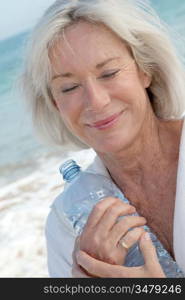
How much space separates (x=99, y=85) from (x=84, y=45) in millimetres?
167

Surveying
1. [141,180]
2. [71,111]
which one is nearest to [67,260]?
[141,180]

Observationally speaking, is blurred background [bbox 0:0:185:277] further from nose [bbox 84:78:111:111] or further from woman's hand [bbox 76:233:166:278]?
woman's hand [bbox 76:233:166:278]

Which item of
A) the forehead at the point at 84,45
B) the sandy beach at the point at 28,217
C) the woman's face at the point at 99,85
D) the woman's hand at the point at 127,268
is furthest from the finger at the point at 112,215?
the sandy beach at the point at 28,217

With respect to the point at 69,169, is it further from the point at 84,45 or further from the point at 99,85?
the point at 84,45

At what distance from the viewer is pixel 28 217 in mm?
6488

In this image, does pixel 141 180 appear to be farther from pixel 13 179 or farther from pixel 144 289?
pixel 13 179

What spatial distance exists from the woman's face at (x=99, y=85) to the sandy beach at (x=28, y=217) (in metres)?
2.90

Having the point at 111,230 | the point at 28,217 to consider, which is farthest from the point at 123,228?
the point at 28,217

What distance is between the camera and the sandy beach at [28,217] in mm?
5414

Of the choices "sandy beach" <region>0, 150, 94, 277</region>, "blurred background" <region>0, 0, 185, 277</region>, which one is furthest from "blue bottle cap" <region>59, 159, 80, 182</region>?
"sandy beach" <region>0, 150, 94, 277</region>

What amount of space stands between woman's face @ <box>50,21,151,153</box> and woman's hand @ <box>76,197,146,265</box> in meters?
0.47

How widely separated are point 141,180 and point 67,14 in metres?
0.82

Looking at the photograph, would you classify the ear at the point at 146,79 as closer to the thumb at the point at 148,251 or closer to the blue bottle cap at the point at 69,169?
the blue bottle cap at the point at 69,169

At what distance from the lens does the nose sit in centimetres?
225
